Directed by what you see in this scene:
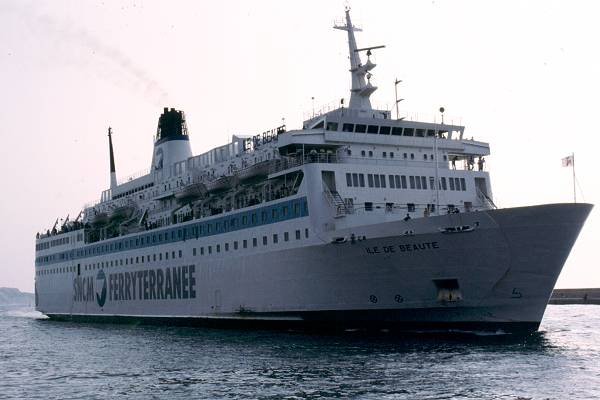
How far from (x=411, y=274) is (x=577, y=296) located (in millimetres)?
57606

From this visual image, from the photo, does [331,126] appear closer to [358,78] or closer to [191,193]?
[358,78]

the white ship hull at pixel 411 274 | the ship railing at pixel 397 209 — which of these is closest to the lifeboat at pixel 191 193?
the white ship hull at pixel 411 274

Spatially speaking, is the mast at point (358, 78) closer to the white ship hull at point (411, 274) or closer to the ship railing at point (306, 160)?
the ship railing at point (306, 160)

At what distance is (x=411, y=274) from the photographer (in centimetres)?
3030

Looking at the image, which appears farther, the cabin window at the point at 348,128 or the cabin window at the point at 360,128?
the cabin window at the point at 360,128

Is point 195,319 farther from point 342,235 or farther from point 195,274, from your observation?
point 342,235

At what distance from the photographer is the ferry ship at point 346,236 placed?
28734 millimetres

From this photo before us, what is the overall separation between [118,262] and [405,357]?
33442mm

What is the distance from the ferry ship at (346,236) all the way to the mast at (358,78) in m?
0.08

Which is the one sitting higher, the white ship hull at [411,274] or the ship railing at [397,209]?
the ship railing at [397,209]

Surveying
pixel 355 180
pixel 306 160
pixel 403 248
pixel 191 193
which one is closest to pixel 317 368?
pixel 403 248

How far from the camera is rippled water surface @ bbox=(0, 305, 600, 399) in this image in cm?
2033

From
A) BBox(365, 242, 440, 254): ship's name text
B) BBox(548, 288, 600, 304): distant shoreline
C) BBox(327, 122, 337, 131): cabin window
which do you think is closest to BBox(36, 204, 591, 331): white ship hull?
BBox(365, 242, 440, 254): ship's name text

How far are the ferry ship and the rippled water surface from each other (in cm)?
171
